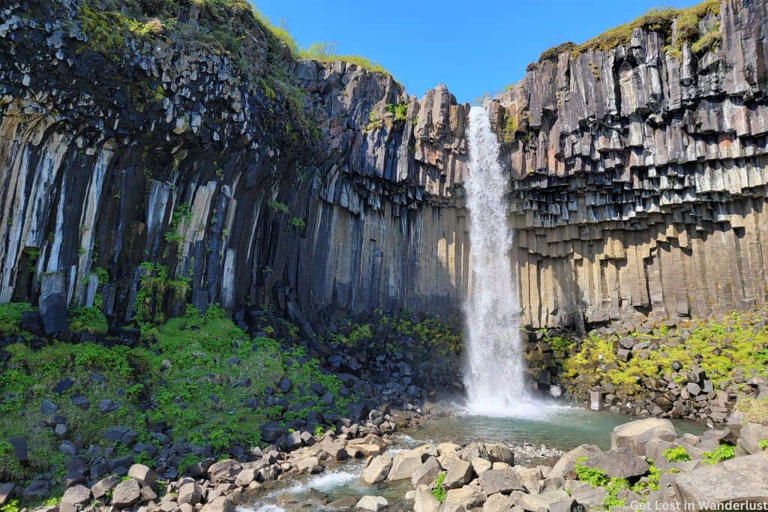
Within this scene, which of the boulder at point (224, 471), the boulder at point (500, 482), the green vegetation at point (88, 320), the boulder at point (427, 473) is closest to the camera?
the boulder at point (500, 482)

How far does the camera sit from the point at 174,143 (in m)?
14.6

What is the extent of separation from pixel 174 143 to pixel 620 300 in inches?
779

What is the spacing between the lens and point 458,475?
7.95 m

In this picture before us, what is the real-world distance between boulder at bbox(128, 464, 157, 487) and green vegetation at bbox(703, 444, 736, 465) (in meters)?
9.06

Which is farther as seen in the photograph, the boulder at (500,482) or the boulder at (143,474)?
the boulder at (143,474)

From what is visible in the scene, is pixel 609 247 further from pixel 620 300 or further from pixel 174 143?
pixel 174 143

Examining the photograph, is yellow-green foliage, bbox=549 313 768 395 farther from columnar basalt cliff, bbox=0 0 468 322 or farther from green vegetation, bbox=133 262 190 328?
green vegetation, bbox=133 262 190 328

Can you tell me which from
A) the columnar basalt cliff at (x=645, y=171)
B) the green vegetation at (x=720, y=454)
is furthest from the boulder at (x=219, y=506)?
the columnar basalt cliff at (x=645, y=171)

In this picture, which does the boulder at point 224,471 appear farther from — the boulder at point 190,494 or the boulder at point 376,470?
the boulder at point 376,470

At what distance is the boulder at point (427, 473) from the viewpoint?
27.9 feet

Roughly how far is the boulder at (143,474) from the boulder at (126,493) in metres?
0.18

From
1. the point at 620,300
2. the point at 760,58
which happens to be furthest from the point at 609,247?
the point at 760,58

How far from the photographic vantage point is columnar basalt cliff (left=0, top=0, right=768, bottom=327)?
12.3m

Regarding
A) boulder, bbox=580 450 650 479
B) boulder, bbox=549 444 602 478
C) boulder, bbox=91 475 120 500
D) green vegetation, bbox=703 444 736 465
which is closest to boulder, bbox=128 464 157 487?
boulder, bbox=91 475 120 500
